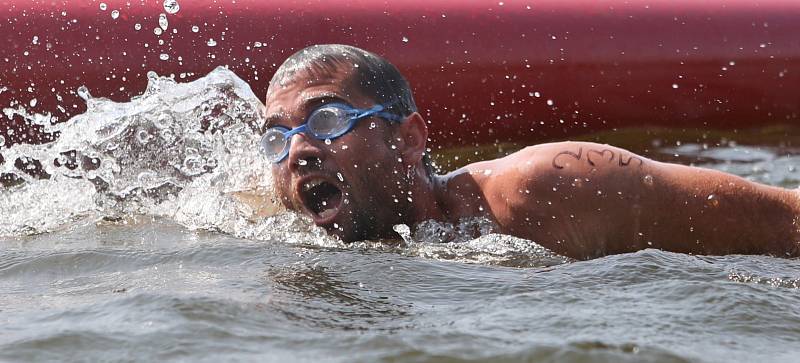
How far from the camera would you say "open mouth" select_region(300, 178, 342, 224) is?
120 inches

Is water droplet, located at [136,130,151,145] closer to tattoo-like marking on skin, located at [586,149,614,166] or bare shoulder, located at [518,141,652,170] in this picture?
bare shoulder, located at [518,141,652,170]

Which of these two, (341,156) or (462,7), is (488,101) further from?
(341,156)

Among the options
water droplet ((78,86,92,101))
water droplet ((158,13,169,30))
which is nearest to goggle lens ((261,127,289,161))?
water droplet ((78,86,92,101))

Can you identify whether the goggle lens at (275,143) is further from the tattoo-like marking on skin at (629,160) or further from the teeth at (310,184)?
the tattoo-like marking on skin at (629,160)

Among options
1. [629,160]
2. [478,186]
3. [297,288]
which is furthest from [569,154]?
[297,288]

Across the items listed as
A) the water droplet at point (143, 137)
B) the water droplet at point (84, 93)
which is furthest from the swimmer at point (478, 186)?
the water droplet at point (84, 93)

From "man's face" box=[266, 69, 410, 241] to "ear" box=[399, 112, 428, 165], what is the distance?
1.5 inches

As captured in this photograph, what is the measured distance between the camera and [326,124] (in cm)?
307

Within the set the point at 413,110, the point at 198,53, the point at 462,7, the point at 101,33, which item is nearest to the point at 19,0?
the point at 101,33

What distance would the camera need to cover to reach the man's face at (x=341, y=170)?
3.03 meters

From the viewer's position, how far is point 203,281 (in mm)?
2430

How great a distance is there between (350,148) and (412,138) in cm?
20

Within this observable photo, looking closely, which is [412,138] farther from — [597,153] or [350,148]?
[597,153]

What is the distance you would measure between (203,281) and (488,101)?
2706mm
